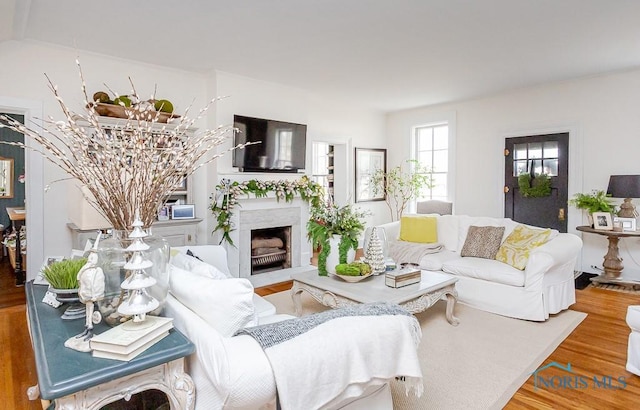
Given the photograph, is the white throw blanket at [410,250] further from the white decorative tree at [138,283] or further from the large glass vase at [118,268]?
the white decorative tree at [138,283]

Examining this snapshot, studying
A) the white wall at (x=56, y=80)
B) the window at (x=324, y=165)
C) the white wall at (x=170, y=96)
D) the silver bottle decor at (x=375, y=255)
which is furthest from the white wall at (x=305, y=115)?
the silver bottle decor at (x=375, y=255)

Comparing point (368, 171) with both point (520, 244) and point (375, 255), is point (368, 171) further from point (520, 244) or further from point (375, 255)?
point (375, 255)

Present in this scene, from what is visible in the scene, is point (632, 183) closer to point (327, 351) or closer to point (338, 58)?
point (338, 58)

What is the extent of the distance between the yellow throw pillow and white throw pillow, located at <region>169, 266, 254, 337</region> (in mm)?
3341

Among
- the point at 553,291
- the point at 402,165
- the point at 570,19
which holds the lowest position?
Answer: the point at 553,291

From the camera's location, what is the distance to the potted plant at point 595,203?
4.50m

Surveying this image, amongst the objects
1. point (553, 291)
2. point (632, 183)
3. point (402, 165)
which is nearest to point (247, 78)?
point (402, 165)

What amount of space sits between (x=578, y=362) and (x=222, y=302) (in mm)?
2561

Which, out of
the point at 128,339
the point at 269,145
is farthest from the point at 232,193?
the point at 128,339

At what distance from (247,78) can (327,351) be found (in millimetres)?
4261

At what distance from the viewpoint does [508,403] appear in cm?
215

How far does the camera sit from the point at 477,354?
2738 millimetres

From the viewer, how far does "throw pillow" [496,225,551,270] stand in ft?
11.6

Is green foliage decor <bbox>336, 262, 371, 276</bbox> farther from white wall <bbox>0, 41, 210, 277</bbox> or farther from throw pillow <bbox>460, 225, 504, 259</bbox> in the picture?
white wall <bbox>0, 41, 210, 277</bbox>
